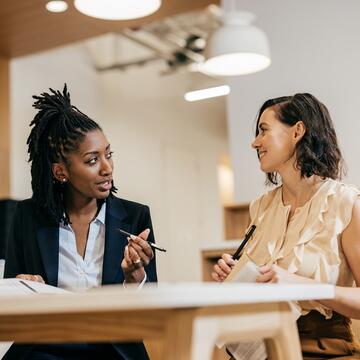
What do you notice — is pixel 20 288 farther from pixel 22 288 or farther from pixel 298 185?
pixel 298 185

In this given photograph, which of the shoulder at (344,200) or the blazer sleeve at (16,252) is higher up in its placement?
the shoulder at (344,200)

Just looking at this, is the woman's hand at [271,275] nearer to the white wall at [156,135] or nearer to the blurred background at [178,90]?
the blurred background at [178,90]

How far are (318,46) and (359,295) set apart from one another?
2.47 m

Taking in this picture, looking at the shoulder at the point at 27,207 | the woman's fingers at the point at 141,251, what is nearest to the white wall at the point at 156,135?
the shoulder at the point at 27,207

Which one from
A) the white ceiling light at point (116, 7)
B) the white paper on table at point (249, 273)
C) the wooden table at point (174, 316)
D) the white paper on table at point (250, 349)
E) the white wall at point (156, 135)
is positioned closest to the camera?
the wooden table at point (174, 316)

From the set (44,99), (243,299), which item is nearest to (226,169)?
(44,99)

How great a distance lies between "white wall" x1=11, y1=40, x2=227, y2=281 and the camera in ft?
19.9

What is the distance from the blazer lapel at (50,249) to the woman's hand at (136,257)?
23 centimetres

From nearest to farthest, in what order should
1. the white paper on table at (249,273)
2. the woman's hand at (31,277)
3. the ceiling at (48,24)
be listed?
1. the white paper on table at (249,273)
2. the woman's hand at (31,277)
3. the ceiling at (48,24)

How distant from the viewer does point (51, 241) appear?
205cm

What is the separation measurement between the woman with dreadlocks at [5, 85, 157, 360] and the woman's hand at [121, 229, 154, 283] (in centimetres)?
7

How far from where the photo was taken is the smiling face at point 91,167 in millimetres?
2045

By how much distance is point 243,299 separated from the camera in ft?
3.97

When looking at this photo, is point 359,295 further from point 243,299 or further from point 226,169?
point 226,169
